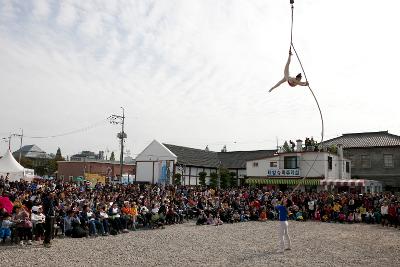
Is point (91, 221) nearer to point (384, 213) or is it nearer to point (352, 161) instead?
point (384, 213)

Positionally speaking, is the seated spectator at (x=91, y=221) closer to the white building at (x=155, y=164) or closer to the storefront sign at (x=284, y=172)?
the storefront sign at (x=284, y=172)

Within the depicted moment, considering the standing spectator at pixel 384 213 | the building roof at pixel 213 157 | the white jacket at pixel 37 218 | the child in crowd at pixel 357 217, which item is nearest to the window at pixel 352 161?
the building roof at pixel 213 157

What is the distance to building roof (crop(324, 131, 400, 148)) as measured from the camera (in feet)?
129

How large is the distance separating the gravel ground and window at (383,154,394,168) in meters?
26.1

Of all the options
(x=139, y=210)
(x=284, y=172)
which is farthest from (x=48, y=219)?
(x=284, y=172)

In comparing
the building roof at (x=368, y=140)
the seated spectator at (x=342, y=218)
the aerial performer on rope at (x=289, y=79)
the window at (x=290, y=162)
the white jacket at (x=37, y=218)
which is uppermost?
the building roof at (x=368, y=140)

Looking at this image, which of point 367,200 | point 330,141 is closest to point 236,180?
point 330,141

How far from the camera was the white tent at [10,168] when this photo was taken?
1060 inches

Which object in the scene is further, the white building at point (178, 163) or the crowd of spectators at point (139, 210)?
the white building at point (178, 163)

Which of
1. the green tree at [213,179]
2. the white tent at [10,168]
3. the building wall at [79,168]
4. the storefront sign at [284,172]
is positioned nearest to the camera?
the white tent at [10,168]

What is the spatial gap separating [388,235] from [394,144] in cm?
2636

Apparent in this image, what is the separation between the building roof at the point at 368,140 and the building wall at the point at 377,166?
0.52 metres

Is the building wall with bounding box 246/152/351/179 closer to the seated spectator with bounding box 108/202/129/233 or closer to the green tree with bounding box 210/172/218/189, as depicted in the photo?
the green tree with bounding box 210/172/218/189

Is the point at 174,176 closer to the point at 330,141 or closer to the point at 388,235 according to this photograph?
the point at 330,141
